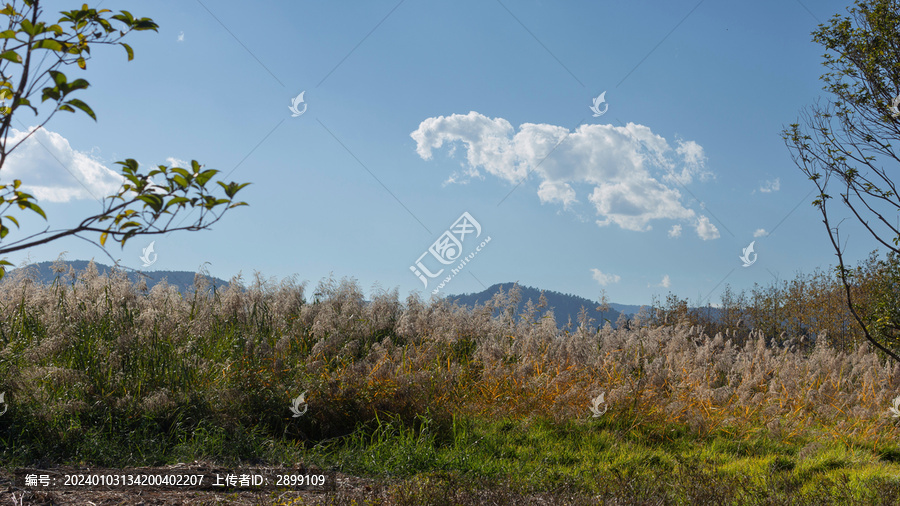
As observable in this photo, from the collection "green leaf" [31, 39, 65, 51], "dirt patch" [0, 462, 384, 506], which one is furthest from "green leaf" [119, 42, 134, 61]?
"dirt patch" [0, 462, 384, 506]

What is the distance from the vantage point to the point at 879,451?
263 inches

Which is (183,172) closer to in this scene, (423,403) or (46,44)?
(46,44)

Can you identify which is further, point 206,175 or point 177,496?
point 177,496

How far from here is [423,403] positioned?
6.36m

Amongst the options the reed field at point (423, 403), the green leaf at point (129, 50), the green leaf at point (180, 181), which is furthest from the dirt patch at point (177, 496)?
the green leaf at point (129, 50)

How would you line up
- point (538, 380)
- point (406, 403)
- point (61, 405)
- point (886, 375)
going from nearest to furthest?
point (61, 405) → point (406, 403) → point (538, 380) → point (886, 375)

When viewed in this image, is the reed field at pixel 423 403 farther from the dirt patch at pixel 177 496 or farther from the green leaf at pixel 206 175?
the green leaf at pixel 206 175

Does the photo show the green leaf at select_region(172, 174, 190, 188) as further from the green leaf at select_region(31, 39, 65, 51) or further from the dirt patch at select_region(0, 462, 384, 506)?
the dirt patch at select_region(0, 462, 384, 506)

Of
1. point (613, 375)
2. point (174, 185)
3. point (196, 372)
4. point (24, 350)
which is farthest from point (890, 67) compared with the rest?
point (24, 350)

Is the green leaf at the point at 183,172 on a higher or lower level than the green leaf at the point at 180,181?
higher

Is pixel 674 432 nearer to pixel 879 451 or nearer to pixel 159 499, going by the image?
pixel 879 451

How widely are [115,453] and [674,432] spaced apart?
578 cm

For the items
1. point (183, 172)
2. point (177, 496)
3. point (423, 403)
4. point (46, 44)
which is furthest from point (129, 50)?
point (423, 403)

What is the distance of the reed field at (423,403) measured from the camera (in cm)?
493
